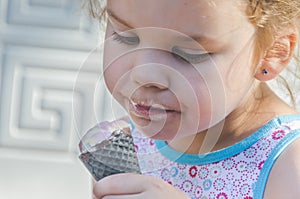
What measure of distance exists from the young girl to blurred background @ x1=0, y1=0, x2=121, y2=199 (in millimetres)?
563

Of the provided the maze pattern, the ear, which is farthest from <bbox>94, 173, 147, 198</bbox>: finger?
the maze pattern

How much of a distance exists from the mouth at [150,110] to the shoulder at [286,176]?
0.16 metres

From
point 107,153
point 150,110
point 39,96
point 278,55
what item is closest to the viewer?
point 107,153

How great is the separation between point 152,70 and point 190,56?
44 millimetres

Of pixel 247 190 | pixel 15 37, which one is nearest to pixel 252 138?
pixel 247 190

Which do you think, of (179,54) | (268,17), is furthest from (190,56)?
(268,17)

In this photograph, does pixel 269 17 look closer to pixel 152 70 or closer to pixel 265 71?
pixel 265 71

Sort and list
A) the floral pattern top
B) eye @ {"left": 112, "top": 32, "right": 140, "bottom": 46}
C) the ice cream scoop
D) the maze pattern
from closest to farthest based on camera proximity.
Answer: the ice cream scoop, eye @ {"left": 112, "top": 32, "right": 140, "bottom": 46}, the floral pattern top, the maze pattern

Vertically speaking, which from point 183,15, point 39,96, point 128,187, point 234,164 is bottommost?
point 39,96

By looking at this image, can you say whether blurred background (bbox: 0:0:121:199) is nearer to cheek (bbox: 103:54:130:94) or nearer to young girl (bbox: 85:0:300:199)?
young girl (bbox: 85:0:300:199)

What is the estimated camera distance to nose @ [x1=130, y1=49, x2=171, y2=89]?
69cm

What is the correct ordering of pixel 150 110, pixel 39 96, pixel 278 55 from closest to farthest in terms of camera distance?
pixel 150 110 → pixel 278 55 → pixel 39 96

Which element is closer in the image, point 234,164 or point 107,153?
point 107,153

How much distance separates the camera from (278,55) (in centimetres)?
82
